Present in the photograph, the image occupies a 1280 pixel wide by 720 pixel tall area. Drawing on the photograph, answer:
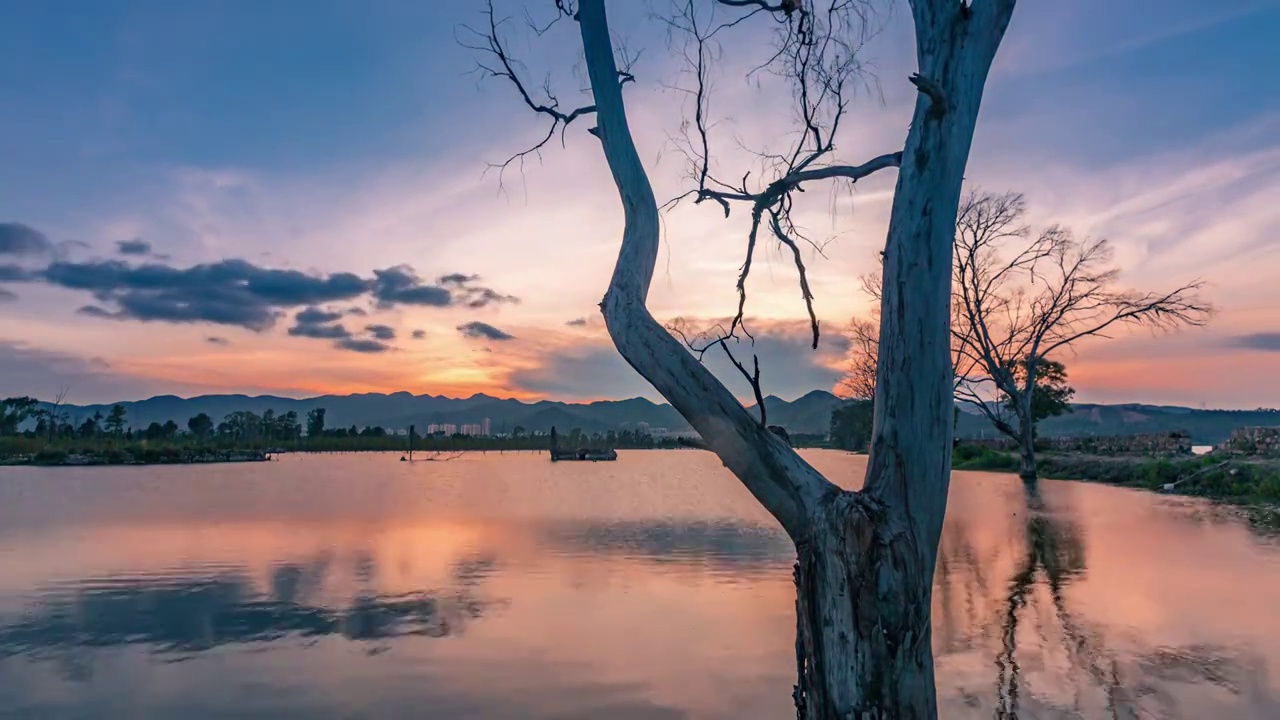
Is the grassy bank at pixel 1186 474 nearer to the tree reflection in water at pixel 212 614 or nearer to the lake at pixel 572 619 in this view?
the lake at pixel 572 619

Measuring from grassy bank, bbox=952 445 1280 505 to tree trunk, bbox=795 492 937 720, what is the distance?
769 inches

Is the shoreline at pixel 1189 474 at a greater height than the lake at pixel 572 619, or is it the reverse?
the shoreline at pixel 1189 474

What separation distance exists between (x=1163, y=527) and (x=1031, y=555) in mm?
4257

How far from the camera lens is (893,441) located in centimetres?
345

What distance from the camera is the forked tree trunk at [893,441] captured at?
328 cm

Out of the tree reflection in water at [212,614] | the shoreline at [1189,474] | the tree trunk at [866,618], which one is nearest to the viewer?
the tree trunk at [866,618]

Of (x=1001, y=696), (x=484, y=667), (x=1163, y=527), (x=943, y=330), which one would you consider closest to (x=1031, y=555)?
(x=1163, y=527)

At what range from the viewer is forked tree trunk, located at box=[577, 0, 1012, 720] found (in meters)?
3.28

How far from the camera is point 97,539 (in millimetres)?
15328

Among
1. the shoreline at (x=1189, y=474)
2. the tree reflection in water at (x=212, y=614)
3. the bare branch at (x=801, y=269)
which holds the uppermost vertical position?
the bare branch at (x=801, y=269)

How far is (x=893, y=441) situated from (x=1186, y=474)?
2482 cm

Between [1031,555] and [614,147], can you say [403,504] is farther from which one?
[614,147]

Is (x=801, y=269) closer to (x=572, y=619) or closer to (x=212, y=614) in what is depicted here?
(x=572, y=619)

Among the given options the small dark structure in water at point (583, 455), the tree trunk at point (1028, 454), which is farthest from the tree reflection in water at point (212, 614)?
the small dark structure in water at point (583, 455)
